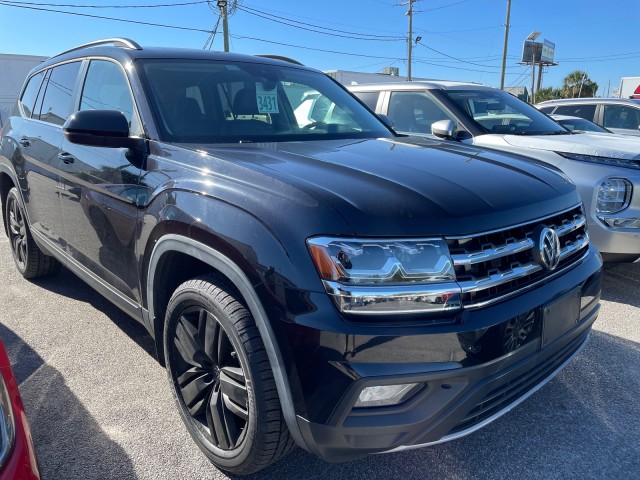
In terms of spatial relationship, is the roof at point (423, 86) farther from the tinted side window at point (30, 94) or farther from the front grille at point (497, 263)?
the front grille at point (497, 263)

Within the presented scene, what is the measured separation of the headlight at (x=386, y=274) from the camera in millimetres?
1673

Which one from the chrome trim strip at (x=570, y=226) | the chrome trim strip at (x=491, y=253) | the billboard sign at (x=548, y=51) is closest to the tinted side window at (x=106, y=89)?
the chrome trim strip at (x=491, y=253)

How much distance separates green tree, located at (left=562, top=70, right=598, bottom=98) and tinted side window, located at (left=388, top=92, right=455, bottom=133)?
4826 cm

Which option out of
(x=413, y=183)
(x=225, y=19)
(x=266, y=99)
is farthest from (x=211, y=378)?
(x=225, y=19)

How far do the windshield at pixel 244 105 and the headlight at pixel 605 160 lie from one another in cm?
186

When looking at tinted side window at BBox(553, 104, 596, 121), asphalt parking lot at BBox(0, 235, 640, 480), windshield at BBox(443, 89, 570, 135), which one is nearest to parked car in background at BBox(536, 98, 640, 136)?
tinted side window at BBox(553, 104, 596, 121)

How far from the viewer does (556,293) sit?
6.74 feet

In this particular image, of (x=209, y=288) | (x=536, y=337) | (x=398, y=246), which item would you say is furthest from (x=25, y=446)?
(x=536, y=337)

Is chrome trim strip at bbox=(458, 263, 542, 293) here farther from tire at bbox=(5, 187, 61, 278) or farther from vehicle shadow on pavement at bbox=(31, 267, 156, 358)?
tire at bbox=(5, 187, 61, 278)

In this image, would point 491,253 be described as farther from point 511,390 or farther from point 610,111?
point 610,111

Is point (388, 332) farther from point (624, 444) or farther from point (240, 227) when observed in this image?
point (624, 444)

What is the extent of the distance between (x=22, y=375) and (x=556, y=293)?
2841 millimetres

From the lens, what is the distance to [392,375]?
1653mm

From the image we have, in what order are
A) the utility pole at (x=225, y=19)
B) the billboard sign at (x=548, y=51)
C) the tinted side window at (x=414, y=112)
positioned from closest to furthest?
the tinted side window at (x=414, y=112) < the utility pole at (x=225, y=19) < the billboard sign at (x=548, y=51)
